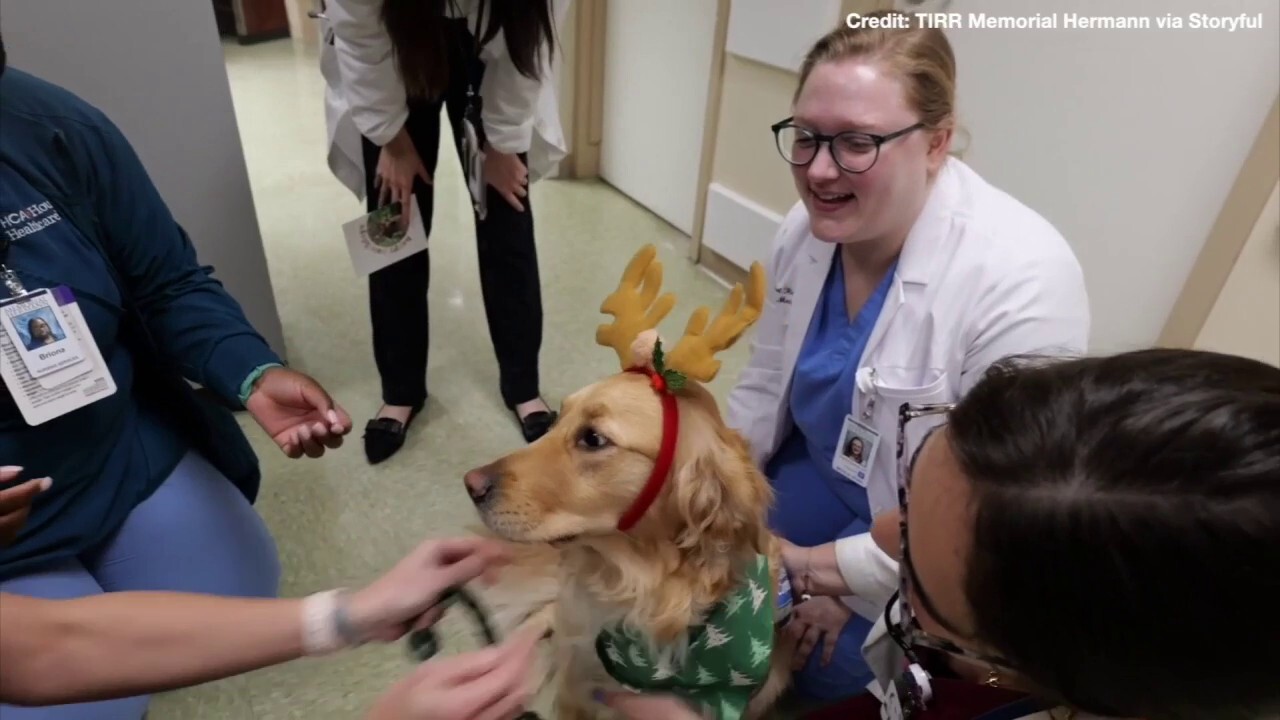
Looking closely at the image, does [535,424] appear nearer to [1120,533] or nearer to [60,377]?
[60,377]

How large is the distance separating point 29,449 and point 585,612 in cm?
83

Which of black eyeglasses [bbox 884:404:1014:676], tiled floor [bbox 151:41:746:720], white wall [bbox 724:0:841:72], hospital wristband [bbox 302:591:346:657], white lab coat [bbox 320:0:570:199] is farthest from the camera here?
white wall [bbox 724:0:841:72]

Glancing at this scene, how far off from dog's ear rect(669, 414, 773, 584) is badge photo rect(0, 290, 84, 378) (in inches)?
34.3

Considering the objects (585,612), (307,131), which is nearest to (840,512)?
(585,612)

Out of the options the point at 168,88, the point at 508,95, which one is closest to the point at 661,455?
the point at 508,95

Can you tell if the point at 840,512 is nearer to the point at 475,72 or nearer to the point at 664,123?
the point at 475,72

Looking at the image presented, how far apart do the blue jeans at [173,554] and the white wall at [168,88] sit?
888 mm

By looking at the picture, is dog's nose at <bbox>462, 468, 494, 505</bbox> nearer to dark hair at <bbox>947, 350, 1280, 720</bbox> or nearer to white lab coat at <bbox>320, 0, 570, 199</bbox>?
dark hair at <bbox>947, 350, 1280, 720</bbox>

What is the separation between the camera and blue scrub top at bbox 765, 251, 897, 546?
4.31ft

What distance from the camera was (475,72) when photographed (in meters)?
1.73

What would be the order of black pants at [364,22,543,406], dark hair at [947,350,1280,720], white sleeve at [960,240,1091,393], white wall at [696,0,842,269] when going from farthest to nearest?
white wall at [696,0,842,269] → black pants at [364,22,543,406] → white sleeve at [960,240,1091,393] → dark hair at [947,350,1280,720]

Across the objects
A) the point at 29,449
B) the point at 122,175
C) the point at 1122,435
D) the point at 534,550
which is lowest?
the point at 534,550

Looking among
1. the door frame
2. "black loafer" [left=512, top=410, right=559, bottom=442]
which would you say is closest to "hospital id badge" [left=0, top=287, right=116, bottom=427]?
"black loafer" [left=512, top=410, right=559, bottom=442]

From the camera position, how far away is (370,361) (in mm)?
2391
